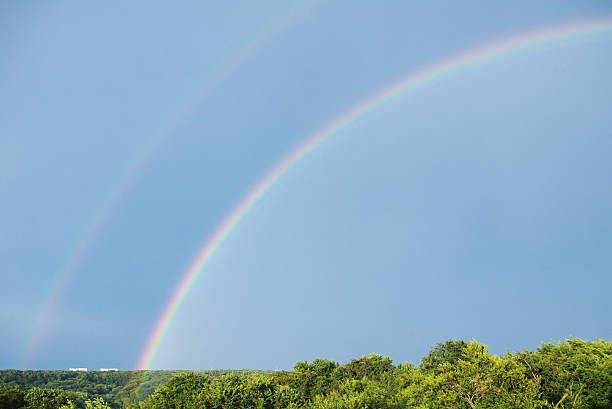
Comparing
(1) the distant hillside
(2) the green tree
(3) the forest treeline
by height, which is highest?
(1) the distant hillside

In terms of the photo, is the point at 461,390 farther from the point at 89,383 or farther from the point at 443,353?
the point at 89,383

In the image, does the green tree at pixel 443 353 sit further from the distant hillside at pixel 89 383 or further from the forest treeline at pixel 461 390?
the distant hillside at pixel 89 383

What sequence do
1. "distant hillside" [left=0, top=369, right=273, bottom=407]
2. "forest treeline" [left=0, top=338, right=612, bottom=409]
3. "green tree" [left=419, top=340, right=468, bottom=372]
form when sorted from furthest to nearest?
"distant hillside" [left=0, top=369, right=273, bottom=407]
"green tree" [left=419, top=340, right=468, bottom=372]
"forest treeline" [left=0, top=338, right=612, bottom=409]

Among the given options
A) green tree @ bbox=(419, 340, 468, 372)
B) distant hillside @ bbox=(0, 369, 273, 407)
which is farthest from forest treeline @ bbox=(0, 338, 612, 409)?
distant hillside @ bbox=(0, 369, 273, 407)

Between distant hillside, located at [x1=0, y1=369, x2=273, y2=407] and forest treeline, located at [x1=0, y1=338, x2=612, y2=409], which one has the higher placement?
distant hillside, located at [x1=0, y1=369, x2=273, y2=407]

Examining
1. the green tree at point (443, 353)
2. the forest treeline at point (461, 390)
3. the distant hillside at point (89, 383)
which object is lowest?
the forest treeline at point (461, 390)

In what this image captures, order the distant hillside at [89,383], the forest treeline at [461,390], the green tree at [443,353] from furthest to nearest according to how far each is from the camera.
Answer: the distant hillside at [89,383] < the green tree at [443,353] < the forest treeline at [461,390]

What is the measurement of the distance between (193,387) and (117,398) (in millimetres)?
120720

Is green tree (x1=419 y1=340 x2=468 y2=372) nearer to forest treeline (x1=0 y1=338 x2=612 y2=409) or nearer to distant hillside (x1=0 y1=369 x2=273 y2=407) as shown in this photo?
forest treeline (x1=0 y1=338 x2=612 y2=409)

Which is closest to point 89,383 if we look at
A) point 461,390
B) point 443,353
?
point 443,353

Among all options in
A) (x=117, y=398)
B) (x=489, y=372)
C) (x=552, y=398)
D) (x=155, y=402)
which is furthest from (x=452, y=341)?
A: (x=117, y=398)

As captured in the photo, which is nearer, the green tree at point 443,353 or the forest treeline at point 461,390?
the forest treeline at point 461,390

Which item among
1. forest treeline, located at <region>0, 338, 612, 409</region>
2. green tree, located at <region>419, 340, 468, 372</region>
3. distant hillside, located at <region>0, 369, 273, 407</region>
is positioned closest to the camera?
forest treeline, located at <region>0, 338, 612, 409</region>

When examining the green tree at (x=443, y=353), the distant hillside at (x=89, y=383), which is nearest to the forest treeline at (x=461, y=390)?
the green tree at (x=443, y=353)
